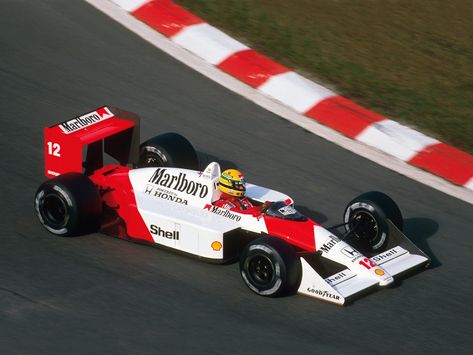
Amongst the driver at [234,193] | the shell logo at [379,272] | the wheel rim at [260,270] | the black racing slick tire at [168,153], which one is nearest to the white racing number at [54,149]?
the black racing slick tire at [168,153]

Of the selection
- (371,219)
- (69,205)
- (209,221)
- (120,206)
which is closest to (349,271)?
(371,219)

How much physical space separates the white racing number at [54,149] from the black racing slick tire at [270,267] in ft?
7.00

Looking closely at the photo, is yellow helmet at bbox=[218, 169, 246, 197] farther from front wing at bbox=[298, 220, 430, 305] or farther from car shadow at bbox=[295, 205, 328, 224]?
car shadow at bbox=[295, 205, 328, 224]

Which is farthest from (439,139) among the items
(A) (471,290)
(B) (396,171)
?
(A) (471,290)

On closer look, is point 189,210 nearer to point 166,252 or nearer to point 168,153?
point 166,252

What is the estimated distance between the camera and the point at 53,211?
8852 mm

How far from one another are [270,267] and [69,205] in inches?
72.1

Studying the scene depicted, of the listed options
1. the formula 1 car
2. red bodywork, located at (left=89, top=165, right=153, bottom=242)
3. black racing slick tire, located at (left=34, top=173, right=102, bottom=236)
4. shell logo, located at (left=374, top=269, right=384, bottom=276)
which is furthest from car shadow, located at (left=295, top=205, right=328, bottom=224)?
black racing slick tire, located at (left=34, top=173, right=102, bottom=236)

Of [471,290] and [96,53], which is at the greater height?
[96,53]

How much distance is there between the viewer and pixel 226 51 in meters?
12.0

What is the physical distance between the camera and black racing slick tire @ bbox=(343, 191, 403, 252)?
29.1 feet

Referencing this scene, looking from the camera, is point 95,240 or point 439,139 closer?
point 95,240

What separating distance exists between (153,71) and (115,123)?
248 cm

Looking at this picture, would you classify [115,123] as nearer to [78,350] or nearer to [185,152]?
[185,152]
